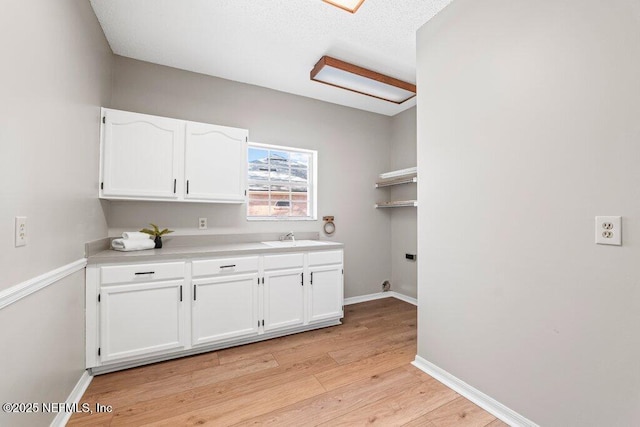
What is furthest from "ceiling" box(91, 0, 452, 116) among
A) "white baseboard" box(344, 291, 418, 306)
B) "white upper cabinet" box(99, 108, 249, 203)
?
"white baseboard" box(344, 291, 418, 306)

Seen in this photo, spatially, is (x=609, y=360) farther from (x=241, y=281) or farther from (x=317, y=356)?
(x=241, y=281)

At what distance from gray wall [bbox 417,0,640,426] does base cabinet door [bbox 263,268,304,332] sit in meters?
1.21

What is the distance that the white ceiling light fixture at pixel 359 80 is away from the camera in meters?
2.63

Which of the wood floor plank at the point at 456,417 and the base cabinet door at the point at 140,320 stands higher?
the base cabinet door at the point at 140,320

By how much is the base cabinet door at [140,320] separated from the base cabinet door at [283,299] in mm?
727

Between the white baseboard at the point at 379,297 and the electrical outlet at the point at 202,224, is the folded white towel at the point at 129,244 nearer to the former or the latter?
the electrical outlet at the point at 202,224

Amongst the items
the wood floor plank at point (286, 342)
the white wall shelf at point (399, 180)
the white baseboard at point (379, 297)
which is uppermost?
the white wall shelf at point (399, 180)

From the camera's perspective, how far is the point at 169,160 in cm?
246

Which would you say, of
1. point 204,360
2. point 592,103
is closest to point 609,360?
point 592,103

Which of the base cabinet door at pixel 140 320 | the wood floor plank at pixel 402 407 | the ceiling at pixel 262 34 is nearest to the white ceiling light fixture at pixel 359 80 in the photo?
the ceiling at pixel 262 34

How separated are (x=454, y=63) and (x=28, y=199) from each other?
8.46 feet

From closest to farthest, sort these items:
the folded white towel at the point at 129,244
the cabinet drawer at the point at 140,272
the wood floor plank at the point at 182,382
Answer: the wood floor plank at the point at 182,382 → the cabinet drawer at the point at 140,272 → the folded white towel at the point at 129,244

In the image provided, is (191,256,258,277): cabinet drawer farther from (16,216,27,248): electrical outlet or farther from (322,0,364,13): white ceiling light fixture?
(322,0,364,13): white ceiling light fixture

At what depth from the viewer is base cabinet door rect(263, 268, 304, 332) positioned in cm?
254
